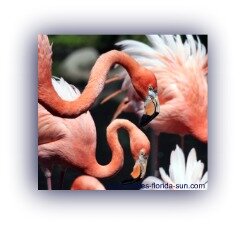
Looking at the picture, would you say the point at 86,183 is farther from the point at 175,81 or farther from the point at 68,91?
the point at 175,81

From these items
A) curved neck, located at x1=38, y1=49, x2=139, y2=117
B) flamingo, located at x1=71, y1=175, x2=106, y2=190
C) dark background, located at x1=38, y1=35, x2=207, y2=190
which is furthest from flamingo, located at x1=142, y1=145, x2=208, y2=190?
Result: curved neck, located at x1=38, y1=49, x2=139, y2=117

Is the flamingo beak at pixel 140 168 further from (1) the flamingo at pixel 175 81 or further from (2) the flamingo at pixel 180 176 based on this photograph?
(1) the flamingo at pixel 175 81

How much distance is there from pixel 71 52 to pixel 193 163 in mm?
875

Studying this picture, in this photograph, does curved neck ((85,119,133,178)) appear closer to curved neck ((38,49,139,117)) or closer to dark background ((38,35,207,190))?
dark background ((38,35,207,190))

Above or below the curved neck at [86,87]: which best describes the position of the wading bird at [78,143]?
below

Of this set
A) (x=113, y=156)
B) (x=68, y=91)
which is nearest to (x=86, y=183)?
(x=113, y=156)

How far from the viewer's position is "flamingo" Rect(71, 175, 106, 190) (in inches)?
173

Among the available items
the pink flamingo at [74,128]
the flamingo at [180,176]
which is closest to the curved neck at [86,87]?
the pink flamingo at [74,128]

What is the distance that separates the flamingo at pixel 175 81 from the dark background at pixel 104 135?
0.04 m

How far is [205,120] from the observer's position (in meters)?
4.40

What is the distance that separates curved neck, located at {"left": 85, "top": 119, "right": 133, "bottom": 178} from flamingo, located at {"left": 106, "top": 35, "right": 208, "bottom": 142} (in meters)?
0.06

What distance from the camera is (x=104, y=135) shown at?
440 centimetres

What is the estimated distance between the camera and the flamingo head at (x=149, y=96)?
4410 mm

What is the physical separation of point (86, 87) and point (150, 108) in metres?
0.36
